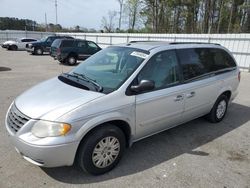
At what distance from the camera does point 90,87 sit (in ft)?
9.75

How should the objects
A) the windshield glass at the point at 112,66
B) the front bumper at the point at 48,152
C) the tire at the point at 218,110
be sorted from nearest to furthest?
the front bumper at the point at 48,152 < the windshield glass at the point at 112,66 < the tire at the point at 218,110

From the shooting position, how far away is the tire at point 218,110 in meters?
4.64

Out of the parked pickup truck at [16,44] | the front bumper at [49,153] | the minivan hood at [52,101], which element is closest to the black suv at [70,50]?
the parked pickup truck at [16,44]

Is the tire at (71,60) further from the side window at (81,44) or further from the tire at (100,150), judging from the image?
the tire at (100,150)

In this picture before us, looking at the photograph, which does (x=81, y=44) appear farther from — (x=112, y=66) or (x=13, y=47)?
(x=13, y=47)

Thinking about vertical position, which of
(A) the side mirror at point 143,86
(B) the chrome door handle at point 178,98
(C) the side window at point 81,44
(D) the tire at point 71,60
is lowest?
(D) the tire at point 71,60

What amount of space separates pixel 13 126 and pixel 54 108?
0.62 meters

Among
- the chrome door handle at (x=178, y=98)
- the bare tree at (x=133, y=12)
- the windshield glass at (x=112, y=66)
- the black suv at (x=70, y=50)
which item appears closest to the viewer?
the windshield glass at (x=112, y=66)

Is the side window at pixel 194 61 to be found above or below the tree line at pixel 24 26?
below

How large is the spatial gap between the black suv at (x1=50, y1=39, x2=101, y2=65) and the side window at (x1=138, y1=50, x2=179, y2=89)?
11.2 meters

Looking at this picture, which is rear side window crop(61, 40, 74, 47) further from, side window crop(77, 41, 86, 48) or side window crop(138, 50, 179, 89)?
side window crop(138, 50, 179, 89)

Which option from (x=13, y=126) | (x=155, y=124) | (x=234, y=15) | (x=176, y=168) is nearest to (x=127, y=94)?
(x=155, y=124)

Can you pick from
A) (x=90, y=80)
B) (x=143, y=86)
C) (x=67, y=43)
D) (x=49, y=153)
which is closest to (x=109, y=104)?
(x=143, y=86)

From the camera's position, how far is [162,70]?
135 inches
